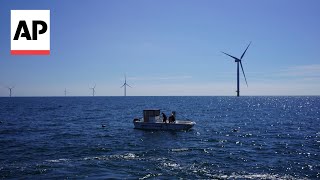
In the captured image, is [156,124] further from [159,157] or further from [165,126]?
[159,157]

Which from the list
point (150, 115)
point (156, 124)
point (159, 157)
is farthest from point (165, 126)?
point (159, 157)

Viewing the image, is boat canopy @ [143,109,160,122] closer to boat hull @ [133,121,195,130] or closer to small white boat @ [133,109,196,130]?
small white boat @ [133,109,196,130]

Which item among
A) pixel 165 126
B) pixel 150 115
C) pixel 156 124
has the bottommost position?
pixel 165 126

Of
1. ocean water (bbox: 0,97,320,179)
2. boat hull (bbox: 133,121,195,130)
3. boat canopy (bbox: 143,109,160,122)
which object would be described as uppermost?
boat canopy (bbox: 143,109,160,122)

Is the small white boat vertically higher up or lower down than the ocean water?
higher up

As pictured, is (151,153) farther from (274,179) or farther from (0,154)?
(0,154)

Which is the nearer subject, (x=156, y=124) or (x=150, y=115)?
A: (x=156, y=124)

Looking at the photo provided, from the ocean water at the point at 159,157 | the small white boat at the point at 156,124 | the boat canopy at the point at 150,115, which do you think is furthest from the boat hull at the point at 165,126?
the ocean water at the point at 159,157

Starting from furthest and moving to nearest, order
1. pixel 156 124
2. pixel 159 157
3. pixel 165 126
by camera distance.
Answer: pixel 156 124, pixel 165 126, pixel 159 157

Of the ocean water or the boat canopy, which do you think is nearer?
the ocean water

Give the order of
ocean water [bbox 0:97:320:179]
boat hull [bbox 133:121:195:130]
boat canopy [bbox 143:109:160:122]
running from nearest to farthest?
1. ocean water [bbox 0:97:320:179]
2. boat hull [bbox 133:121:195:130]
3. boat canopy [bbox 143:109:160:122]

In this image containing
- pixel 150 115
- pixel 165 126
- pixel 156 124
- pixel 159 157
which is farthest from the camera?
pixel 150 115

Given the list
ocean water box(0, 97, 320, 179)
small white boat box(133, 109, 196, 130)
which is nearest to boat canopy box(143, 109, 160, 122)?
small white boat box(133, 109, 196, 130)

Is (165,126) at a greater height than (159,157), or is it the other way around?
(165,126)
